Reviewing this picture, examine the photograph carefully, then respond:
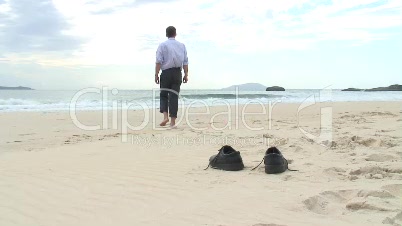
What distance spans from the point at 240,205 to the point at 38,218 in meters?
1.32

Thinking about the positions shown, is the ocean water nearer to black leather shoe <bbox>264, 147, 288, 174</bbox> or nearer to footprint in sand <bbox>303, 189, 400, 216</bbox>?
black leather shoe <bbox>264, 147, 288, 174</bbox>

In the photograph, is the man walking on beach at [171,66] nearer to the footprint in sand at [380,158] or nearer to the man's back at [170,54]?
the man's back at [170,54]

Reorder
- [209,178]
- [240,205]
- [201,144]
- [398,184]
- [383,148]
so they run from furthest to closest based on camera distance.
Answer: [201,144]
[383,148]
[209,178]
[398,184]
[240,205]

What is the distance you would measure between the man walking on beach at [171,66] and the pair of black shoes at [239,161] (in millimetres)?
3600

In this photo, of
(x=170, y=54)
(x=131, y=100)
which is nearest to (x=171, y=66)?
(x=170, y=54)

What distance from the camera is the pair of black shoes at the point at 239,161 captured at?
364cm

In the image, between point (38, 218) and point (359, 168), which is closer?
point (38, 218)

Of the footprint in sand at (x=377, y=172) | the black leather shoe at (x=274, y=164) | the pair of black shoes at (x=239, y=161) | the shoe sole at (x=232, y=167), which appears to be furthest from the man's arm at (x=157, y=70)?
the footprint in sand at (x=377, y=172)

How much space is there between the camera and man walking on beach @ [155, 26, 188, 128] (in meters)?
7.43

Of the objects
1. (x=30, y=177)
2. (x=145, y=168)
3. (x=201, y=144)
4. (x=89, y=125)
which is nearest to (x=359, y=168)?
(x=145, y=168)

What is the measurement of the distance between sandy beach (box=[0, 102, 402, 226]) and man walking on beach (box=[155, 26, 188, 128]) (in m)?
1.91

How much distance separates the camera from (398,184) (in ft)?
10.1

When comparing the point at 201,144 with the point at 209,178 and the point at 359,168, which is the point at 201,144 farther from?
the point at 359,168

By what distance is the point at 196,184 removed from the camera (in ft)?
11.0
